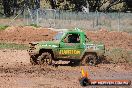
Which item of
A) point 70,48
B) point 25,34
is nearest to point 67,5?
point 25,34

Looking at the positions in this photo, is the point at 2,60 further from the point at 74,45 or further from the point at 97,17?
the point at 97,17

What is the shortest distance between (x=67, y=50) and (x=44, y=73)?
8.98 ft

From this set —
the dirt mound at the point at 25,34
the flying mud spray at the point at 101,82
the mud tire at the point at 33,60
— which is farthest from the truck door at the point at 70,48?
the dirt mound at the point at 25,34

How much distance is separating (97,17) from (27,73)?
30.0m

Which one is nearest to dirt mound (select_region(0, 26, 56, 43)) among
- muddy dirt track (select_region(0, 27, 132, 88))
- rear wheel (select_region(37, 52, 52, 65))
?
muddy dirt track (select_region(0, 27, 132, 88))

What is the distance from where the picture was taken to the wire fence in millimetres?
46156

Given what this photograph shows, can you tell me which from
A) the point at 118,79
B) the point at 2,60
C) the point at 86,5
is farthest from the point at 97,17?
the point at 118,79

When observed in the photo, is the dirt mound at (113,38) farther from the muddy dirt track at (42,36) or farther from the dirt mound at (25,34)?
the dirt mound at (25,34)

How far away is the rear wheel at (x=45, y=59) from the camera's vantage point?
1948cm

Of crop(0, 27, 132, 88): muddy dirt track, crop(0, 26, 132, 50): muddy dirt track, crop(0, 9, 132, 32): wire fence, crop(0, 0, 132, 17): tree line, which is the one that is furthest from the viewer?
crop(0, 0, 132, 17): tree line

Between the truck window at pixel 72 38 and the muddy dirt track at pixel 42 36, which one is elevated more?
the truck window at pixel 72 38

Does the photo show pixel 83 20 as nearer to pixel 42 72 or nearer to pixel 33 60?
pixel 33 60

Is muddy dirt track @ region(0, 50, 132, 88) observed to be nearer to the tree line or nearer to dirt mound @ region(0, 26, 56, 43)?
dirt mound @ region(0, 26, 56, 43)

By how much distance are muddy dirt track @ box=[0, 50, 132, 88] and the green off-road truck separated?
49 centimetres
